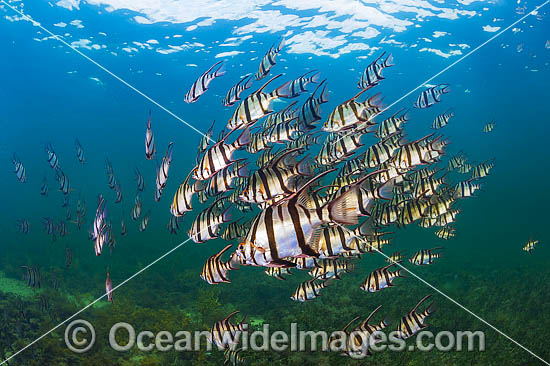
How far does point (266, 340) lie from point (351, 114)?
16.6 ft

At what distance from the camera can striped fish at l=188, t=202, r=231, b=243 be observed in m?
3.97

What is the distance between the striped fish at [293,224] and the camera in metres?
1.88

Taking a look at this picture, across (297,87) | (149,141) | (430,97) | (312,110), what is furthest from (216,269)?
(430,97)

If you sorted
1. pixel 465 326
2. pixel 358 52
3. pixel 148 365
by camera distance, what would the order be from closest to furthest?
pixel 148 365 → pixel 465 326 → pixel 358 52

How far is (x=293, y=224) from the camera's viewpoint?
74.2 inches

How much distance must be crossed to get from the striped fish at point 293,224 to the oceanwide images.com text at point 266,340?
461 cm

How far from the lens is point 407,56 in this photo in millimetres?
25750

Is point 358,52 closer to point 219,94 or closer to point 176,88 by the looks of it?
point 219,94

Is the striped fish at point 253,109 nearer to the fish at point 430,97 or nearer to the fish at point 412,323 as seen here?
A: the fish at point 412,323

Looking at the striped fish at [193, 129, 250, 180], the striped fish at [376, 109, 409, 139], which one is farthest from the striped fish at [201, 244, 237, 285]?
the striped fish at [376, 109, 409, 139]

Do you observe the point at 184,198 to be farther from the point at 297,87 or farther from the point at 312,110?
the point at 297,87

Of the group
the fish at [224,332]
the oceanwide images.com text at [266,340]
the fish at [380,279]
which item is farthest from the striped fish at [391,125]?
the fish at [224,332]

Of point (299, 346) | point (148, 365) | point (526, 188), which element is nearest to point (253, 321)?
point (299, 346)

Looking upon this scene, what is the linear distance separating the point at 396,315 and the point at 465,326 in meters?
1.69
